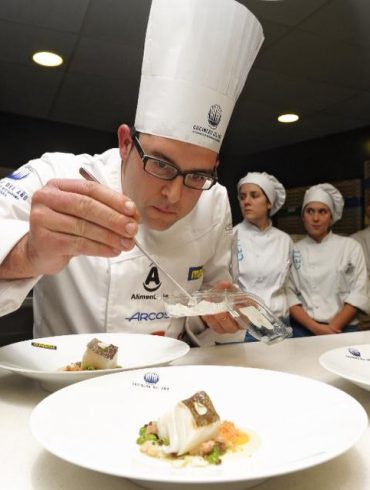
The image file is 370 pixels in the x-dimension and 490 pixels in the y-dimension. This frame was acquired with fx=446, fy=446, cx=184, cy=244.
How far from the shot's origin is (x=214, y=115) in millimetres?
1292

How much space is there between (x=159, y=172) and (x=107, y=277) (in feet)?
1.20

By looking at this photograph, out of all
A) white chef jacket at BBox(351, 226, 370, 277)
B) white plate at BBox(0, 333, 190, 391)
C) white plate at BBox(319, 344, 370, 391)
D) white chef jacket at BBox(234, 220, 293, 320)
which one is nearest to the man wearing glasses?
white plate at BBox(0, 333, 190, 391)

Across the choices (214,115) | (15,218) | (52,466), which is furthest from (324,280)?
(52,466)

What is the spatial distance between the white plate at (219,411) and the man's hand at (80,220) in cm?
24

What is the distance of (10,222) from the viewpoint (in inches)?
37.1

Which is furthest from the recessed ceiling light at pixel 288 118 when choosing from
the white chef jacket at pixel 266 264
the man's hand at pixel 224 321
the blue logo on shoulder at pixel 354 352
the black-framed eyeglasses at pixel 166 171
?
the blue logo on shoulder at pixel 354 352

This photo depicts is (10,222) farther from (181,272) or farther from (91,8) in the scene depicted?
(91,8)

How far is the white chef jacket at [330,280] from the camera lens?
3672 mm

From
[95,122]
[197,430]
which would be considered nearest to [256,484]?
[197,430]

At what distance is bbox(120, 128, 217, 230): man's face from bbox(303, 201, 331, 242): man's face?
2.74m

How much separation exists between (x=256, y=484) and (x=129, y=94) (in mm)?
4179

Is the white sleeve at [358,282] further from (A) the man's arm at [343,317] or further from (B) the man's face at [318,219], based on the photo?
(B) the man's face at [318,219]

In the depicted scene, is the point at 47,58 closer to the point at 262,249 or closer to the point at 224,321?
the point at 262,249

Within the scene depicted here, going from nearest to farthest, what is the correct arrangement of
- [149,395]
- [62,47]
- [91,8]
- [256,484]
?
[256,484], [149,395], [91,8], [62,47]
